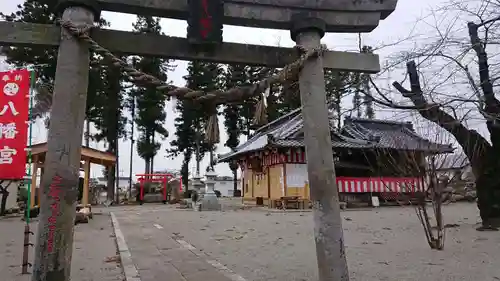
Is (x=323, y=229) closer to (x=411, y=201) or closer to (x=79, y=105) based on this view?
(x=79, y=105)

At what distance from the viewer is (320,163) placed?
435 centimetres

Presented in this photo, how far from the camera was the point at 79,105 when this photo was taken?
3.94 meters

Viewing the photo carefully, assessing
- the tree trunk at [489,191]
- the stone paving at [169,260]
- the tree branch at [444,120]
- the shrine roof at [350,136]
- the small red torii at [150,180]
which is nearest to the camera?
the stone paving at [169,260]

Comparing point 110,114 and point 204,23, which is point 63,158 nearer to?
point 204,23

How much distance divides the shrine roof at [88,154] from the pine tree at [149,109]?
1089cm

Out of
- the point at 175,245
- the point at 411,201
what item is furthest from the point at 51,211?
the point at 411,201

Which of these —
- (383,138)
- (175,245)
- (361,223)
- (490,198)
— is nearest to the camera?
(175,245)

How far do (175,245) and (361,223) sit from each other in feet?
23.4

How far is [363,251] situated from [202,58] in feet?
18.4

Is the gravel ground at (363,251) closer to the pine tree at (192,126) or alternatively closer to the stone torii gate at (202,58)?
the stone torii gate at (202,58)

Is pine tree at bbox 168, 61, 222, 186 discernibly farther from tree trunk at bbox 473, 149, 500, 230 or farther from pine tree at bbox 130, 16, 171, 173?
tree trunk at bbox 473, 149, 500, 230

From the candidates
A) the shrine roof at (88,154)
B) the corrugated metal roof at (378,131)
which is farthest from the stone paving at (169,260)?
the corrugated metal roof at (378,131)

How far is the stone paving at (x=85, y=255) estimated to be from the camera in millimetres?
6078

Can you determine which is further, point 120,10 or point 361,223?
point 361,223
